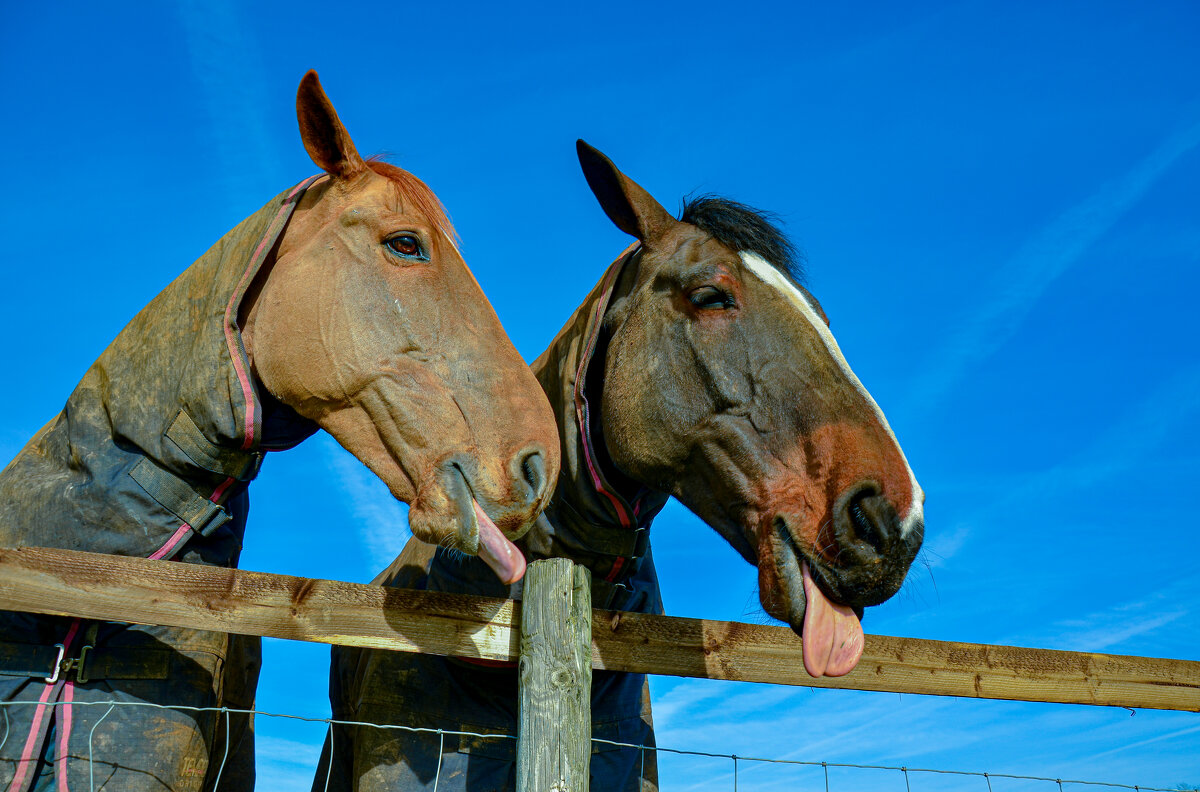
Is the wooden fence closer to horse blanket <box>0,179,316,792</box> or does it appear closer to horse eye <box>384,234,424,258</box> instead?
horse blanket <box>0,179,316,792</box>

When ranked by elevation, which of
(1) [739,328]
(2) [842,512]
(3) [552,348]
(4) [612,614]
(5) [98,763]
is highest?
(3) [552,348]

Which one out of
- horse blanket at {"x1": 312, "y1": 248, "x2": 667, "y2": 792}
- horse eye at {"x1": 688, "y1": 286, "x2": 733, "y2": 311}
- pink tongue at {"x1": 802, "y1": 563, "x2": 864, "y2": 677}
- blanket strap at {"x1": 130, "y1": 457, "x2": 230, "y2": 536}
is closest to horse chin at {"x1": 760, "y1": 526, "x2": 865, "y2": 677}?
pink tongue at {"x1": 802, "y1": 563, "x2": 864, "y2": 677}

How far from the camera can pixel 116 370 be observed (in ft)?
9.66

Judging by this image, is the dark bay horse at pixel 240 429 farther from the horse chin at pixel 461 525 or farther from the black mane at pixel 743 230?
the black mane at pixel 743 230

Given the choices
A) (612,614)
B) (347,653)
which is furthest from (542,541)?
(347,653)

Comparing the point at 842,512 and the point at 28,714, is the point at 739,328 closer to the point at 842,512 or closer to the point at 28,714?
the point at 842,512

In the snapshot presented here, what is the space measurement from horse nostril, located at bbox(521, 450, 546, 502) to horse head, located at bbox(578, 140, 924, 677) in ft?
2.26

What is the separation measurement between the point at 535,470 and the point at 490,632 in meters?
0.49

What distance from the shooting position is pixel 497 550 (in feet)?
7.98

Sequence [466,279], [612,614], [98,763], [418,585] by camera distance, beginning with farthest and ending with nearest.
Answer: [418,585] < [466,279] < [612,614] < [98,763]

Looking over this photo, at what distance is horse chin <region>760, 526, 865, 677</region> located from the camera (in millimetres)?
2607

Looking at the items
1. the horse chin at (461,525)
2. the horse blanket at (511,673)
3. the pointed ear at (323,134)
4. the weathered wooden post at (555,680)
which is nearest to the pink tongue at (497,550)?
the horse chin at (461,525)

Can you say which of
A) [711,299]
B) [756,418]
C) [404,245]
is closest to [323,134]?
[404,245]

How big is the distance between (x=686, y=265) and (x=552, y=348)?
0.79 metres
